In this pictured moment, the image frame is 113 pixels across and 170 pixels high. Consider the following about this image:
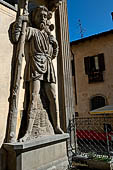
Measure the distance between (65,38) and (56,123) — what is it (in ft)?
10.5

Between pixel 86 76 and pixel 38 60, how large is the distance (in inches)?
482

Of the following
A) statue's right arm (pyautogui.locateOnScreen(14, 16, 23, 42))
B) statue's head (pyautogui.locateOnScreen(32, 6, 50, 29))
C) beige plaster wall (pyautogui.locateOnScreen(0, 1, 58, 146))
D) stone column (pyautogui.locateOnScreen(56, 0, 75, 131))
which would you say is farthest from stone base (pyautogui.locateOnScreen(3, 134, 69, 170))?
statue's head (pyautogui.locateOnScreen(32, 6, 50, 29))

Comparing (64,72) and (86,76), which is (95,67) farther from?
(64,72)

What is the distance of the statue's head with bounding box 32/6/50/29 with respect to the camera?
15.7ft

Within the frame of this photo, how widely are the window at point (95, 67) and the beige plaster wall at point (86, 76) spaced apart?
0.33 meters

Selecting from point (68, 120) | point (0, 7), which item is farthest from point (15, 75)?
point (68, 120)

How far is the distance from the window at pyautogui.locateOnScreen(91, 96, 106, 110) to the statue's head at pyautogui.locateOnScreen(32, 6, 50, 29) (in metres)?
11.6

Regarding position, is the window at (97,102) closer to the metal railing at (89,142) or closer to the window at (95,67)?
the window at (95,67)

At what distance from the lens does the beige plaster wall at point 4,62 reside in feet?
12.3

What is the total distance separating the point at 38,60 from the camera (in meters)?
4.44

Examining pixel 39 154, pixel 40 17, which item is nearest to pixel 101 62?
pixel 40 17

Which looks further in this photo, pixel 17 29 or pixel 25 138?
pixel 17 29

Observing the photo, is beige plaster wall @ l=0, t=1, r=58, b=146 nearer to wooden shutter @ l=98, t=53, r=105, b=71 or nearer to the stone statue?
the stone statue

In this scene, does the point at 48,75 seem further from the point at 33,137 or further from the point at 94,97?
the point at 94,97
